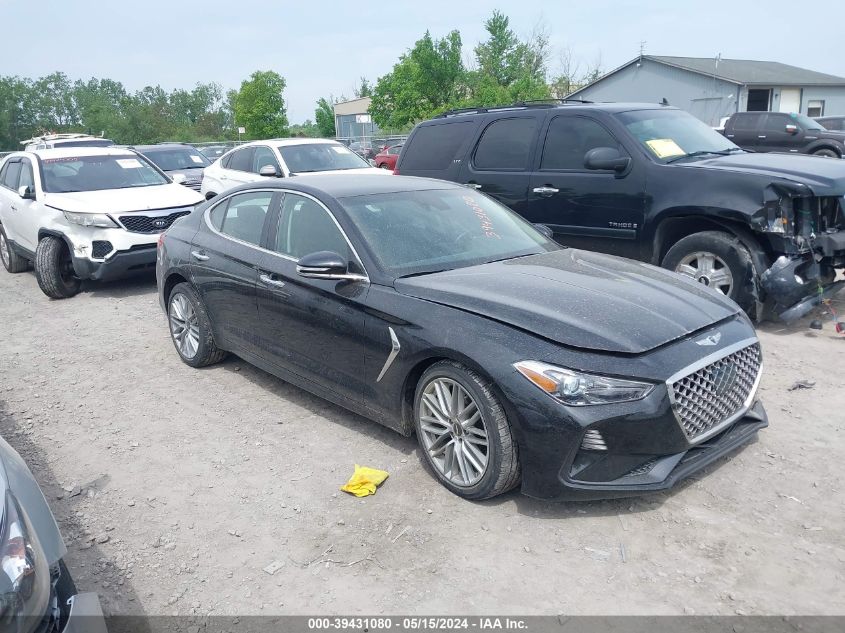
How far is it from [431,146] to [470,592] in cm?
636

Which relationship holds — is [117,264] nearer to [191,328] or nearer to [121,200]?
[121,200]

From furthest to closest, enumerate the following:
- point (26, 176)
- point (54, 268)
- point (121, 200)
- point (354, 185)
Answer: point (26, 176)
point (121, 200)
point (54, 268)
point (354, 185)

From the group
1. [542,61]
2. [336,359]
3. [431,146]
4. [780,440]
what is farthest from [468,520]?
[542,61]

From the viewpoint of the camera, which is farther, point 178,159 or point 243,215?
point 178,159

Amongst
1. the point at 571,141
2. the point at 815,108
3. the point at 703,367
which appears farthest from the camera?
the point at 815,108

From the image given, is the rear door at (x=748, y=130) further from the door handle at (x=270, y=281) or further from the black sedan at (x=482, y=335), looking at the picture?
the door handle at (x=270, y=281)

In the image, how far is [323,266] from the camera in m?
4.18

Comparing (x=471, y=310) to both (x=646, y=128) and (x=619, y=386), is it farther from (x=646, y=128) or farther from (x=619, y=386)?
(x=646, y=128)

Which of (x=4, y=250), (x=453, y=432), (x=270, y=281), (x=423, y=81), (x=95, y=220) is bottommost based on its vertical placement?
(x=453, y=432)

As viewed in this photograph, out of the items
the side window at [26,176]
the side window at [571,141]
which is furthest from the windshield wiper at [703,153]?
the side window at [26,176]

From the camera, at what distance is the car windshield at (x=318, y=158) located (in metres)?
12.0

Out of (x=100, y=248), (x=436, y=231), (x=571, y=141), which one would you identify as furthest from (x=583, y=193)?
(x=100, y=248)

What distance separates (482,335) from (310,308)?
54.8 inches

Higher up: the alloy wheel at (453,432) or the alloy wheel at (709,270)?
the alloy wheel at (709,270)
